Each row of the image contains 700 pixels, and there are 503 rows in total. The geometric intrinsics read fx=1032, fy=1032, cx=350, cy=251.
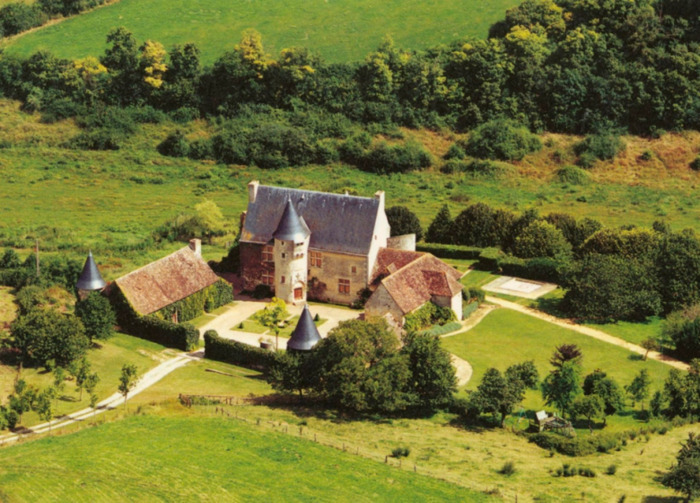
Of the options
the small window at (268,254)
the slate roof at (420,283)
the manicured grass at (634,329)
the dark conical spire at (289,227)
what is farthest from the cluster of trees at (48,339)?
the manicured grass at (634,329)

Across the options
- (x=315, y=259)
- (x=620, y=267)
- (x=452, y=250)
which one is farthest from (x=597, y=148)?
(x=315, y=259)

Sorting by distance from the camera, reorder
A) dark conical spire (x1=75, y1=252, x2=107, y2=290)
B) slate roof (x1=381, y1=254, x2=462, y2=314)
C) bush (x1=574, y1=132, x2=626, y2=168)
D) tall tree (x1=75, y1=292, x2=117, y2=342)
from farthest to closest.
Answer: bush (x1=574, y1=132, x2=626, y2=168), slate roof (x1=381, y1=254, x2=462, y2=314), dark conical spire (x1=75, y1=252, x2=107, y2=290), tall tree (x1=75, y1=292, x2=117, y2=342)

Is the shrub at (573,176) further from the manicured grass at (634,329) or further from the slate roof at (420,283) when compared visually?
the slate roof at (420,283)

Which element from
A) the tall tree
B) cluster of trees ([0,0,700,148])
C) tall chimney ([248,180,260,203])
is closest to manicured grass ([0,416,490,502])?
the tall tree

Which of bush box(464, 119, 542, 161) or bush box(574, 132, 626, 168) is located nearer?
bush box(574, 132, 626, 168)

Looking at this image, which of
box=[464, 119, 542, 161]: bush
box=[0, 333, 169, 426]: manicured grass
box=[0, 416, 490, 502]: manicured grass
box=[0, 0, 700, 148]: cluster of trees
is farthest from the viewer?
box=[0, 0, 700, 148]: cluster of trees

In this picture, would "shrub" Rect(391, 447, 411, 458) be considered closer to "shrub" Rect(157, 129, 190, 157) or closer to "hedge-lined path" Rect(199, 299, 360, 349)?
"hedge-lined path" Rect(199, 299, 360, 349)
